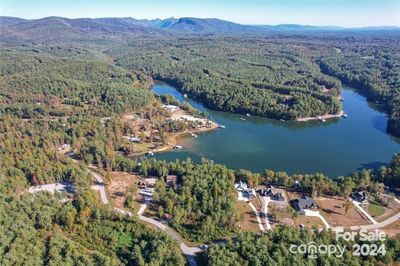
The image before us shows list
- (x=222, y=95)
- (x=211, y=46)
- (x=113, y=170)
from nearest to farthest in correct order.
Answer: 1. (x=113, y=170)
2. (x=222, y=95)
3. (x=211, y=46)

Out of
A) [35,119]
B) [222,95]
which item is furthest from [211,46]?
[35,119]

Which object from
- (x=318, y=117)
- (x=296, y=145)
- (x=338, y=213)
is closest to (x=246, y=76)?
(x=318, y=117)

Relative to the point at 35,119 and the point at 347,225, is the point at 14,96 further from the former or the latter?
the point at 347,225

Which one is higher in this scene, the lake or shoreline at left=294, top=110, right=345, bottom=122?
shoreline at left=294, top=110, right=345, bottom=122

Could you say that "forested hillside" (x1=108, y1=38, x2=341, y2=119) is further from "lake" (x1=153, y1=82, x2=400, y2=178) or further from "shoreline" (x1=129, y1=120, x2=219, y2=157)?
"shoreline" (x1=129, y1=120, x2=219, y2=157)

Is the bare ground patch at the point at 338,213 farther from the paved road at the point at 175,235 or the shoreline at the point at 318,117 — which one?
the shoreline at the point at 318,117

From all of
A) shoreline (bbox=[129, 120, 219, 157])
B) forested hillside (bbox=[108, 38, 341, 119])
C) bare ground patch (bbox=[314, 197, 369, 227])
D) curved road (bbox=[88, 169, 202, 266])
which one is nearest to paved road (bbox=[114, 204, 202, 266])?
curved road (bbox=[88, 169, 202, 266])

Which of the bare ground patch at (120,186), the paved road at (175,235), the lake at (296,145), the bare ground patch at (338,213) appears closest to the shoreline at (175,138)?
the lake at (296,145)

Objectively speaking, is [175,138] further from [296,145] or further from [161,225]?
[161,225]
